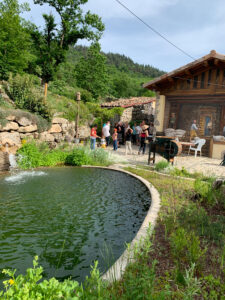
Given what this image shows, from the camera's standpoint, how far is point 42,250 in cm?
331

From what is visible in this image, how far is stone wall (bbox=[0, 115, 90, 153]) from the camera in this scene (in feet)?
30.7

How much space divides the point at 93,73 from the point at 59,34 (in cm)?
1162

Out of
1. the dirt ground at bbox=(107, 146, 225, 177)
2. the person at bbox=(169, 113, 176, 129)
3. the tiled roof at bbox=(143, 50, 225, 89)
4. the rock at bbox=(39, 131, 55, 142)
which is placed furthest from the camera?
the person at bbox=(169, 113, 176, 129)

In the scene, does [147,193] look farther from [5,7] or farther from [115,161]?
[5,7]

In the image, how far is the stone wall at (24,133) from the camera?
934 centimetres

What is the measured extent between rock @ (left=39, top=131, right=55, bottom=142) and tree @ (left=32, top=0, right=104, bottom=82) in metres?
14.4

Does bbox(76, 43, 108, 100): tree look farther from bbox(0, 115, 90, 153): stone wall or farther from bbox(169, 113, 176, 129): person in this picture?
bbox(0, 115, 90, 153): stone wall

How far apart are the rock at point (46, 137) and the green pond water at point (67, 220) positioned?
12.2ft

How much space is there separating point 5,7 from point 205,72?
68.3ft

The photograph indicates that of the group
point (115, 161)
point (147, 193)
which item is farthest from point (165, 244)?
point (115, 161)

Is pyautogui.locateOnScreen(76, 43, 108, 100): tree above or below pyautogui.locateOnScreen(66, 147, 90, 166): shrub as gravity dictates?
above

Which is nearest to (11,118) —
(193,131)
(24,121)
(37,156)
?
(24,121)

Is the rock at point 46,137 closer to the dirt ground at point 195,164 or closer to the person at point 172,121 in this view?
the dirt ground at point 195,164

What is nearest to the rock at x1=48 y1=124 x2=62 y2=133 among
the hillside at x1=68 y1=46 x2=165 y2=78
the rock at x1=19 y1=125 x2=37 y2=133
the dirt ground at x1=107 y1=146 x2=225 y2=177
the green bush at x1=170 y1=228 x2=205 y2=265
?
the rock at x1=19 y1=125 x2=37 y2=133
